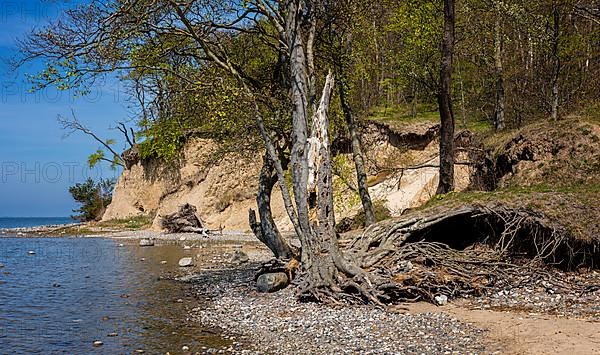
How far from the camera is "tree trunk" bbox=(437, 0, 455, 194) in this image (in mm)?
17516

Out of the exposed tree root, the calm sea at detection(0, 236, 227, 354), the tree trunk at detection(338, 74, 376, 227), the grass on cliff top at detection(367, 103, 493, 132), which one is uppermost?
the grass on cliff top at detection(367, 103, 493, 132)

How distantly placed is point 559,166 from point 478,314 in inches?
310

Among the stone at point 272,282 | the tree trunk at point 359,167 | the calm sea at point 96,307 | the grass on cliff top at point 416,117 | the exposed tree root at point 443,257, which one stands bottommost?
the calm sea at point 96,307

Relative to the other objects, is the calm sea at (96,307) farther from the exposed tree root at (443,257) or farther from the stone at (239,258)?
the exposed tree root at (443,257)

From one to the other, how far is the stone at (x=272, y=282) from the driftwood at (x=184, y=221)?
75.6 ft

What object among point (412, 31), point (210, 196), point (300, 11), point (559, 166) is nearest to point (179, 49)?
point (300, 11)

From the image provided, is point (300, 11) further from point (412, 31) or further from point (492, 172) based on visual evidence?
point (412, 31)

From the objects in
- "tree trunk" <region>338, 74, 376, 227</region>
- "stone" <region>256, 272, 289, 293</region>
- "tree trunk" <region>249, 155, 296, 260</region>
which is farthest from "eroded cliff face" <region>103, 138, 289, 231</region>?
"stone" <region>256, 272, 289, 293</region>

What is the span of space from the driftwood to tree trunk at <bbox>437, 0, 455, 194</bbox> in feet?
73.5

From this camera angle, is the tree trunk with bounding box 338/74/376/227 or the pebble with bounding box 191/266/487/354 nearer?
the pebble with bounding box 191/266/487/354

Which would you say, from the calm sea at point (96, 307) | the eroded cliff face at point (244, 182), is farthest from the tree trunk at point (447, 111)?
the calm sea at point (96, 307)

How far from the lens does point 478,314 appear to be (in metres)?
10.4

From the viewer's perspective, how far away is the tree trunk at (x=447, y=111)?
17516mm

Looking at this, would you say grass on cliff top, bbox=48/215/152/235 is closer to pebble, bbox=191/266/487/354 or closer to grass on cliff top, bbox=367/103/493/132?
grass on cliff top, bbox=367/103/493/132
